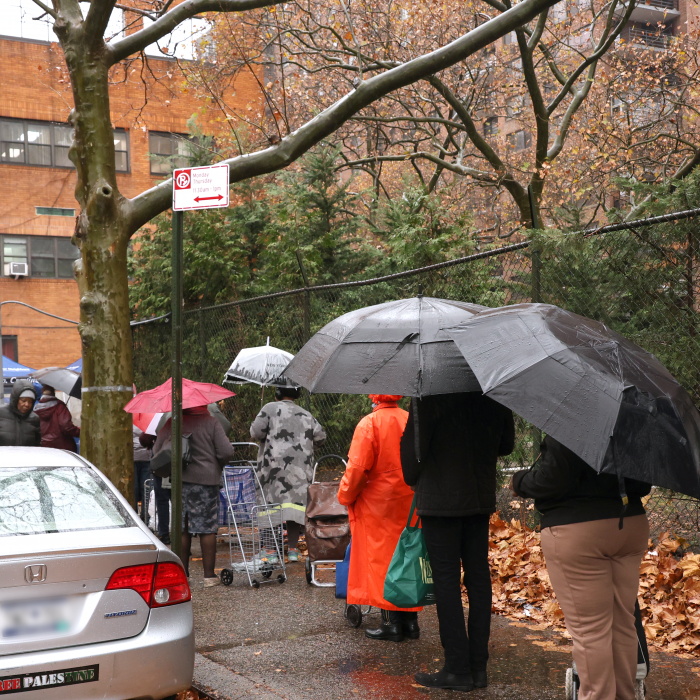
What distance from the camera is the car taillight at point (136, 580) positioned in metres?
3.98

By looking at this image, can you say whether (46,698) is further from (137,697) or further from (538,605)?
(538,605)

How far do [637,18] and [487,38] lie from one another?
109 feet

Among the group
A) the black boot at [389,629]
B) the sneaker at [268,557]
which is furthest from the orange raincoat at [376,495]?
the sneaker at [268,557]

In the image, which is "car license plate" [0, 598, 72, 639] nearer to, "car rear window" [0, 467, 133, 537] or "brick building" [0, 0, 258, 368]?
"car rear window" [0, 467, 133, 537]

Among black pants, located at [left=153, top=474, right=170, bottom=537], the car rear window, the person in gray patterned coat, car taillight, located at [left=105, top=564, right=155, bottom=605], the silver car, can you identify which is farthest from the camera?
black pants, located at [left=153, top=474, right=170, bottom=537]

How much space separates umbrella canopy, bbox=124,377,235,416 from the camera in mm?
7223

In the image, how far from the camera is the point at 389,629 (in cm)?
576

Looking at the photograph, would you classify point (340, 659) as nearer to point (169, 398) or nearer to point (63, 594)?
point (63, 594)

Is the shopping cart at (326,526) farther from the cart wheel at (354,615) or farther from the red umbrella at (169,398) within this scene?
the red umbrella at (169,398)

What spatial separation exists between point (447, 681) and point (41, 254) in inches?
1306

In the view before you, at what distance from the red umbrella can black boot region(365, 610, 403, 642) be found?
8.28 ft

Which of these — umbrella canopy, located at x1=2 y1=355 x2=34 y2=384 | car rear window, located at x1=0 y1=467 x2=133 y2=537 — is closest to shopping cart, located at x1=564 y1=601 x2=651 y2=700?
car rear window, located at x1=0 y1=467 x2=133 y2=537

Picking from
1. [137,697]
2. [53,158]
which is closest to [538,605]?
[137,697]

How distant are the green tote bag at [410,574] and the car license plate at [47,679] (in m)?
2.09
